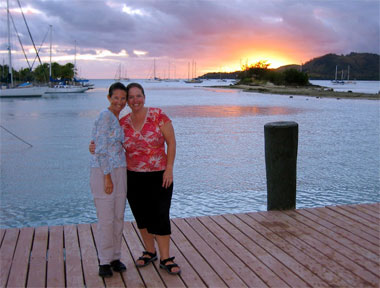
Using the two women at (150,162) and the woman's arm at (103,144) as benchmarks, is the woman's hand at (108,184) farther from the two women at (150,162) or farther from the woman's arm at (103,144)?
the two women at (150,162)

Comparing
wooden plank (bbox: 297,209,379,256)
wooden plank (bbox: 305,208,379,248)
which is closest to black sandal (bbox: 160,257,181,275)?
A: wooden plank (bbox: 297,209,379,256)

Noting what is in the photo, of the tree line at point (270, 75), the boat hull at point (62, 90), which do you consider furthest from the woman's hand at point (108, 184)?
the tree line at point (270, 75)

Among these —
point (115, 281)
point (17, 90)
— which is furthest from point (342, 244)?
point (17, 90)

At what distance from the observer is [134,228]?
4.11 meters

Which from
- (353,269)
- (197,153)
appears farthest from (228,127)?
(353,269)

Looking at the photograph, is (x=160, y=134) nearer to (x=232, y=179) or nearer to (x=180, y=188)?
(x=180, y=188)

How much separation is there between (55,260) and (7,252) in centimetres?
48

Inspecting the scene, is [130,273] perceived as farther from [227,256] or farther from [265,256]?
[265,256]

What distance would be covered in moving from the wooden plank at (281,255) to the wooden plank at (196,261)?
0.59 meters

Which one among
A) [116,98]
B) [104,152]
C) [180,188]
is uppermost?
[116,98]

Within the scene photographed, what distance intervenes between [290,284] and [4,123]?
20123 millimetres

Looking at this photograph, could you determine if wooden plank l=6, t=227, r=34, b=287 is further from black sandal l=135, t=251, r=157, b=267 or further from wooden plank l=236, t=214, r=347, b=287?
wooden plank l=236, t=214, r=347, b=287

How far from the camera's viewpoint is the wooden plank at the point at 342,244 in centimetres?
332

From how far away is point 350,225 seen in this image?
13.8 feet
